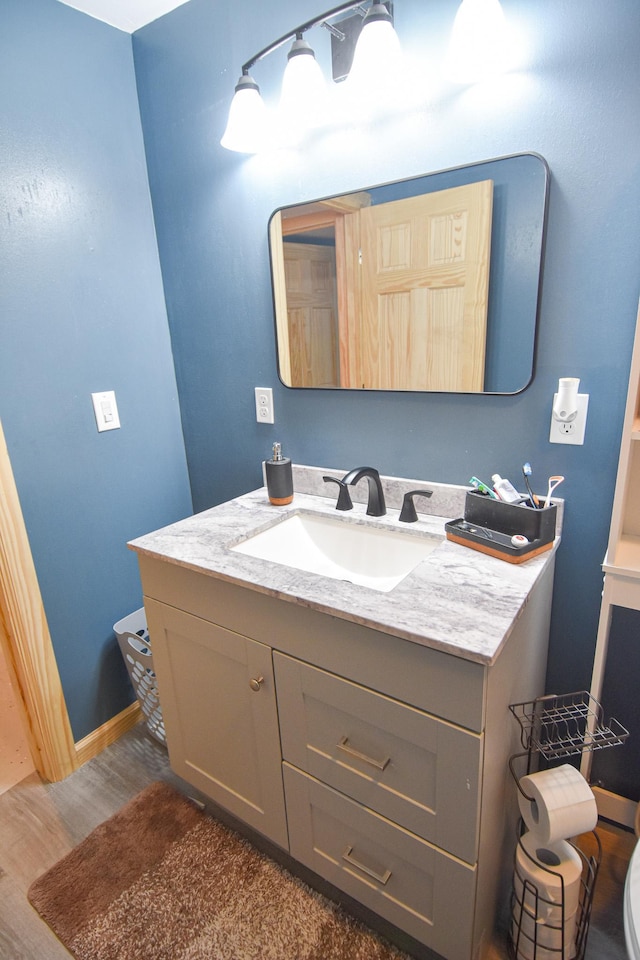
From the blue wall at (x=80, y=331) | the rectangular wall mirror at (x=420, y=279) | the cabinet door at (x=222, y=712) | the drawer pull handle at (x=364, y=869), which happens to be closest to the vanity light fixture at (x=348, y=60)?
the rectangular wall mirror at (x=420, y=279)

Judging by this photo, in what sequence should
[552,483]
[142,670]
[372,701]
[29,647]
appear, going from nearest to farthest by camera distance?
[372,701]
[552,483]
[29,647]
[142,670]

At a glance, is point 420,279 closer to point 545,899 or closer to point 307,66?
point 307,66

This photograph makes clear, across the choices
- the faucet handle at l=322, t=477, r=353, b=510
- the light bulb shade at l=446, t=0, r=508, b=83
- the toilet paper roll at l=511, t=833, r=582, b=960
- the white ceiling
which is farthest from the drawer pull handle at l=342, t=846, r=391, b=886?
the white ceiling

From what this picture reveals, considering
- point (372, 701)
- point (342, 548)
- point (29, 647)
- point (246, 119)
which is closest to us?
point (372, 701)

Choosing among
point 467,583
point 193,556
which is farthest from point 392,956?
point 193,556

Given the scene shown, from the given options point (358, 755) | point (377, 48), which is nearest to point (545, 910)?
point (358, 755)

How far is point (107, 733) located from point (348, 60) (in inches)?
84.9

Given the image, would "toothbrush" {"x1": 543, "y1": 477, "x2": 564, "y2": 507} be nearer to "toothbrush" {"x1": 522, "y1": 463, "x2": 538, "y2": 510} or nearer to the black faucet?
"toothbrush" {"x1": 522, "y1": 463, "x2": 538, "y2": 510}

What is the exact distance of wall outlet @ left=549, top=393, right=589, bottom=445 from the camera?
1.12 metres

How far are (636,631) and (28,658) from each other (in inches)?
66.8

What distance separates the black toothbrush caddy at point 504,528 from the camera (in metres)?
1.06

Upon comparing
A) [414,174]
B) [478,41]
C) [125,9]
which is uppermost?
[125,9]

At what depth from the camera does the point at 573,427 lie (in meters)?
1.14

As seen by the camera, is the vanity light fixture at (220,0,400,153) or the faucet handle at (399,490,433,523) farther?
the faucet handle at (399,490,433,523)
